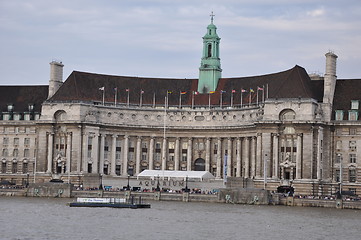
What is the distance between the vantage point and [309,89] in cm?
16738

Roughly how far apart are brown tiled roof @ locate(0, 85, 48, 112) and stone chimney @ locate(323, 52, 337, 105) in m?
56.1

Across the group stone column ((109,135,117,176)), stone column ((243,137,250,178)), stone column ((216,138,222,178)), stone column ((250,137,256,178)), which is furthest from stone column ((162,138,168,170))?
stone column ((250,137,256,178))

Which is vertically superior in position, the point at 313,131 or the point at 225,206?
the point at 313,131

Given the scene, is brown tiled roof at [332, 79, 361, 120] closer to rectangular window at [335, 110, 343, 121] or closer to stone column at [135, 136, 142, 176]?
rectangular window at [335, 110, 343, 121]

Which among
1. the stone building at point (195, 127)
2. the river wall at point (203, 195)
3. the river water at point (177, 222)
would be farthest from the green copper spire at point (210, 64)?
the river water at point (177, 222)

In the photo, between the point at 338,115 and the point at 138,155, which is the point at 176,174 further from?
the point at 338,115

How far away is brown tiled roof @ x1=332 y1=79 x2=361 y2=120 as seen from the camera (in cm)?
16625

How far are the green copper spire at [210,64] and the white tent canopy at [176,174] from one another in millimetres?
24267

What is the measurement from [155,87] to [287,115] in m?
34.8

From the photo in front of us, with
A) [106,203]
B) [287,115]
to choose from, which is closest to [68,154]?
[287,115]

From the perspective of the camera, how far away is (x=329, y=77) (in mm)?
167750

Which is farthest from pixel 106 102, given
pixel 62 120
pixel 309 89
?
pixel 309 89

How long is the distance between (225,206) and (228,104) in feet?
159

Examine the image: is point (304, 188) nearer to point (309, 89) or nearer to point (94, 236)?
point (309, 89)
